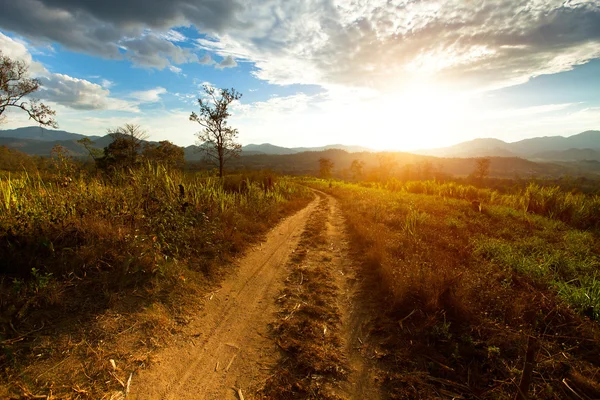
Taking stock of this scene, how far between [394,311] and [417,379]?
1469 millimetres

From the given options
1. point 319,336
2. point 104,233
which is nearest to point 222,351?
point 319,336

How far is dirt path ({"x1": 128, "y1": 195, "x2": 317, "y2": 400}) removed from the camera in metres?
3.11

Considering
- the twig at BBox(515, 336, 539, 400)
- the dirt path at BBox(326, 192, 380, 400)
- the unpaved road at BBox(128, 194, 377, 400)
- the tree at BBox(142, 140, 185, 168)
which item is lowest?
the dirt path at BBox(326, 192, 380, 400)

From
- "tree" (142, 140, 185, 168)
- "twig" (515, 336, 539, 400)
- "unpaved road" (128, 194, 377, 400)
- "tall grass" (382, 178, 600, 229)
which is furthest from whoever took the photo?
"tree" (142, 140, 185, 168)

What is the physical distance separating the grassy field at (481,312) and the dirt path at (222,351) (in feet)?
5.81

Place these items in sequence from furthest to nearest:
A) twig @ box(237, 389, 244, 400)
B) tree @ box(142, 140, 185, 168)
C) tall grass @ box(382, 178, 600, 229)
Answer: tree @ box(142, 140, 185, 168), tall grass @ box(382, 178, 600, 229), twig @ box(237, 389, 244, 400)

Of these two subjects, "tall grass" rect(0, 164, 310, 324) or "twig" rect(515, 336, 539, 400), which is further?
"tall grass" rect(0, 164, 310, 324)

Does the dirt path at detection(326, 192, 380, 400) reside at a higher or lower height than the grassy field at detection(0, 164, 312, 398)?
lower

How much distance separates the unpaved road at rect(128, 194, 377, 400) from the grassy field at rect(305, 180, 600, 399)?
0.71 metres

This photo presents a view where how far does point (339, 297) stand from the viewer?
530 centimetres

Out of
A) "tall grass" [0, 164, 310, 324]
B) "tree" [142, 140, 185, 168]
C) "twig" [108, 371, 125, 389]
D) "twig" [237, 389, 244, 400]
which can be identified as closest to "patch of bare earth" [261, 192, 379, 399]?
"twig" [237, 389, 244, 400]

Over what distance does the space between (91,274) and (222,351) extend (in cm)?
301

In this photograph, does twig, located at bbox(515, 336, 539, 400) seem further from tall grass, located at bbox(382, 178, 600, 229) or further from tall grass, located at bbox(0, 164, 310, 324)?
tall grass, located at bbox(382, 178, 600, 229)

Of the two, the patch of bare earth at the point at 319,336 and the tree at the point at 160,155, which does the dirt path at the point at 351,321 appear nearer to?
the patch of bare earth at the point at 319,336
